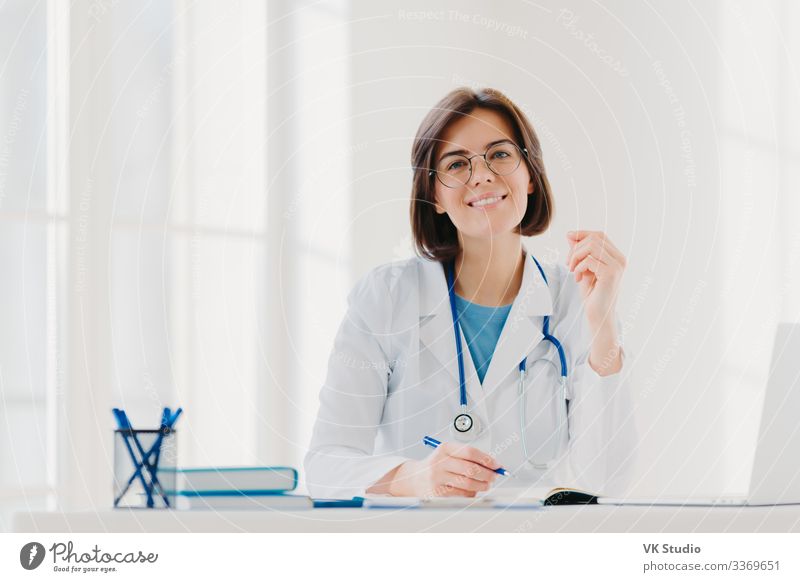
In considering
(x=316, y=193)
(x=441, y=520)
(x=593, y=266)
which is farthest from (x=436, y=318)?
(x=316, y=193)

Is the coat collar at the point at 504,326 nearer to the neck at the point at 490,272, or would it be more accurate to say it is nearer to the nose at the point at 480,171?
the neck at the point at 490,272

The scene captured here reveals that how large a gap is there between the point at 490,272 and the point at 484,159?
0.68 feet

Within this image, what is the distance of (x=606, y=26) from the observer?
8.56 feet

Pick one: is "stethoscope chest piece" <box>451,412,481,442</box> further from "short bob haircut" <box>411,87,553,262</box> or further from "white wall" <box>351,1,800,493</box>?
"white wall" <box>351,1,800,493</box>

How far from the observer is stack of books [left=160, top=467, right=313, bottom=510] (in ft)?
3.39

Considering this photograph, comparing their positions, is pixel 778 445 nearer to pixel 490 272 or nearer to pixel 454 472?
pixel 454 472

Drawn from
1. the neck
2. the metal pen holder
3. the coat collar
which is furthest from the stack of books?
the neck

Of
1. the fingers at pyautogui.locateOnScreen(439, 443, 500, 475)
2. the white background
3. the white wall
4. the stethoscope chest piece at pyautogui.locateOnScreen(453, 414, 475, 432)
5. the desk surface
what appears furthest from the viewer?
the white wall

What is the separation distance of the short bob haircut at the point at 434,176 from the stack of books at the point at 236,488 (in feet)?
2.71

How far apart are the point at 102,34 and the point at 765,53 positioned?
1.68m

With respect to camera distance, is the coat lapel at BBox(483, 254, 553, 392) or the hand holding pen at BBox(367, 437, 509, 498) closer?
the hand holding pen at BBox(367, 437, 509, 498)

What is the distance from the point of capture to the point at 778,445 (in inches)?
42.3
